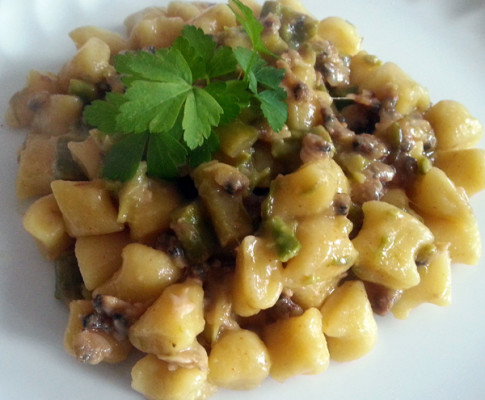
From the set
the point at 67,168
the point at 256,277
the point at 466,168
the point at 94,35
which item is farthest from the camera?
the point at 94,35

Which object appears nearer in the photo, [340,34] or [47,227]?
[47,227]

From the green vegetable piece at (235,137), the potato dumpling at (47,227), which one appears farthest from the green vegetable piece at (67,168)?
the green vegetable piece at (235,137)

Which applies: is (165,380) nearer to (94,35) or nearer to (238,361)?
(238,361)

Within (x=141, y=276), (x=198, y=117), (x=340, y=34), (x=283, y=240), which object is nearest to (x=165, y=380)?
(x=141, y=276)

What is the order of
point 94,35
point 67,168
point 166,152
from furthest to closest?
1. point 94,35
2. point 67,168
3. point 166,152

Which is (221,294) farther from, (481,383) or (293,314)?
(481,383)

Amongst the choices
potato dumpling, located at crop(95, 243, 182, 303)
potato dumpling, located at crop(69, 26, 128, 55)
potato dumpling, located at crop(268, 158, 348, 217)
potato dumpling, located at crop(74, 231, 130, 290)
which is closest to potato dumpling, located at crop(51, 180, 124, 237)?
potato dumpling, located at crop(74, 231, 130, 290)

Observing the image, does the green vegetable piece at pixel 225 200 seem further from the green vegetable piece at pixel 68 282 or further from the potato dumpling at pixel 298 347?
the green vegetable piece at pixel 68 282

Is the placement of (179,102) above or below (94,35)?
above
